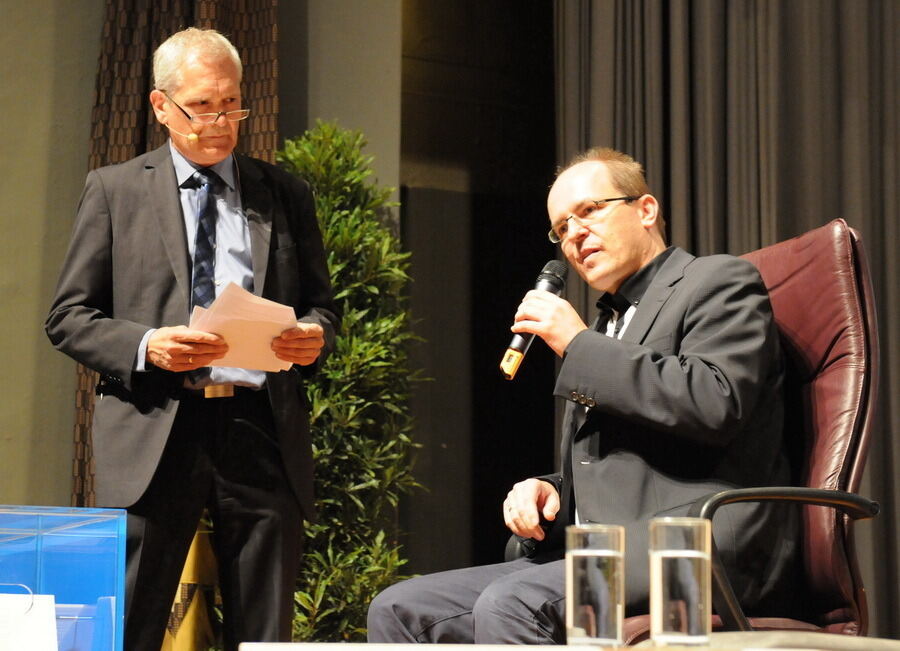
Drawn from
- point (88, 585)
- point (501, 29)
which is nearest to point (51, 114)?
point (501, 29)

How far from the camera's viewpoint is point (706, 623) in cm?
103

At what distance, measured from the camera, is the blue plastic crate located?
1.61 metres

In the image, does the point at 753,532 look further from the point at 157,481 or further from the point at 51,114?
the point at 51,114

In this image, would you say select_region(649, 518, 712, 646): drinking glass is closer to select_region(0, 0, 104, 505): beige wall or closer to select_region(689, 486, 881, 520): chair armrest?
select_region(689, 486, 881, 520): chair armrest

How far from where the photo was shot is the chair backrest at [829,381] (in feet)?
6.26

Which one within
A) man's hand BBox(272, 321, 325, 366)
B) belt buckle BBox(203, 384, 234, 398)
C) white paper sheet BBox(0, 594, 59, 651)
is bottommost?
white paper sheet BBox(0, 594, 59, 651)

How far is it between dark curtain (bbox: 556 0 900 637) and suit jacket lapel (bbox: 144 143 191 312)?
71.5 inches

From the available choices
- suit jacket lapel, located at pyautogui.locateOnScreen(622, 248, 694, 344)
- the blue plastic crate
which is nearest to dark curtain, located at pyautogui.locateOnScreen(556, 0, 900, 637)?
suit jacket lapel, located at pyautogui.locateOnScreen(622, 248, 694, 344)

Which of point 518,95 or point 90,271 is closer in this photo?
point 90,271

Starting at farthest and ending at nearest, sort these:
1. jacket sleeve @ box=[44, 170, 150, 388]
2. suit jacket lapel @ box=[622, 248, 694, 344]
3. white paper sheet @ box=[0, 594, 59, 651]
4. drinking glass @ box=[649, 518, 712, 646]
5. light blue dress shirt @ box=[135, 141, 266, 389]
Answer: light blue dress shirt @ box=[135, 141, 266, 389] < jacket sleeve @ box=[44, 170, 150, 388] < suit jacket lapel @ box=[622, 248, 694, 344] < white paper sheet @ box=[0, 594, 59, 651] < drinking glass @ box=[649, 518, 712, 646]

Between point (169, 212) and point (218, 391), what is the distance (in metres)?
0.42

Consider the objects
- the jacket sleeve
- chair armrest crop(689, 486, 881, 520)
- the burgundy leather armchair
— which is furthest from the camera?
the jacket sleeve

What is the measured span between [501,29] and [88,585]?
3.36m

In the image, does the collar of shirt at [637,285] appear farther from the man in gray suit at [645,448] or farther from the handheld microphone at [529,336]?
the handheld microphone at [529,336]
